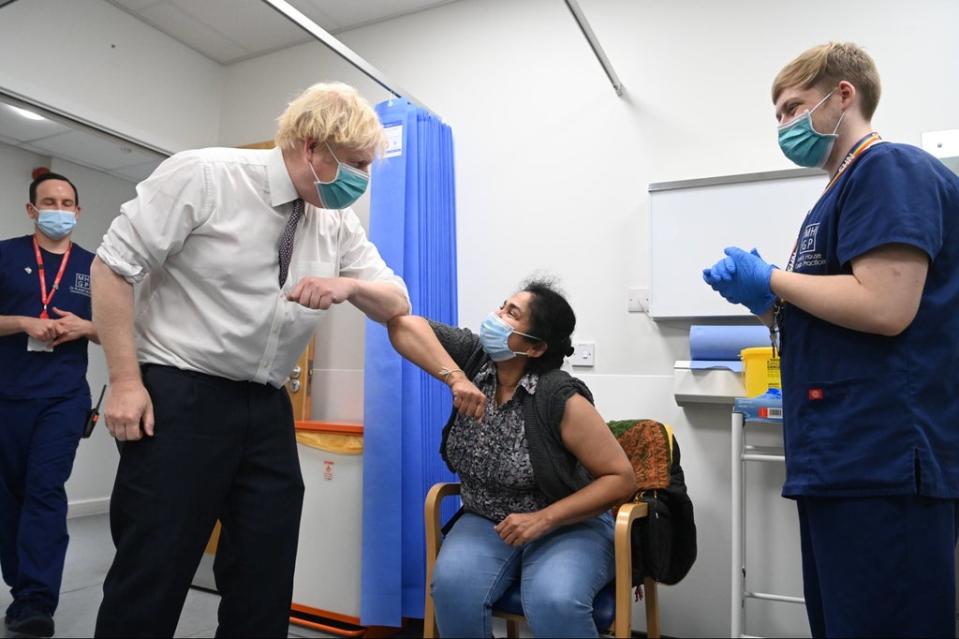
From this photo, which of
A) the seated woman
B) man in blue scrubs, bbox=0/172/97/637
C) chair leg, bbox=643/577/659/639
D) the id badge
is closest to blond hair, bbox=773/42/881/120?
the seated woman

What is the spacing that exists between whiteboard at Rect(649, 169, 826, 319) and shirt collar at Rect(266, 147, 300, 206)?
1619mm

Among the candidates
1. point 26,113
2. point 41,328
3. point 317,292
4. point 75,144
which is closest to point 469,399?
point 317,292

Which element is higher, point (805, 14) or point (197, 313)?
point (805, 14)

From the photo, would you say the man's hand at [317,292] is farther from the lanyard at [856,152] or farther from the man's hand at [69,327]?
the man's hand at [69,327]

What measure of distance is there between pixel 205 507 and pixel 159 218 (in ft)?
1.81

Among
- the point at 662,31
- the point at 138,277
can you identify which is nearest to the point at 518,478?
the point at 138,277

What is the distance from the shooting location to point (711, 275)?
1255 mm

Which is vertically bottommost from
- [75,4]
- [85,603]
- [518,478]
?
[85,603]

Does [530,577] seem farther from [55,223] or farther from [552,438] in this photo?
[55,223]

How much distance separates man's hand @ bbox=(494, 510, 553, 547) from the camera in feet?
5.07

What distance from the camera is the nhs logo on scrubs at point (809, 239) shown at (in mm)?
1142

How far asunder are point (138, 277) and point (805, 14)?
2.56 m

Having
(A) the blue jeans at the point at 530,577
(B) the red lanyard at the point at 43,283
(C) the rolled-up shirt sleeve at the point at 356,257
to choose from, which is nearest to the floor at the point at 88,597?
(B) the red lanyard at the point at 43,283

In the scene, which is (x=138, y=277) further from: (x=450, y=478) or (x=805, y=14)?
(x=805, y=14)
